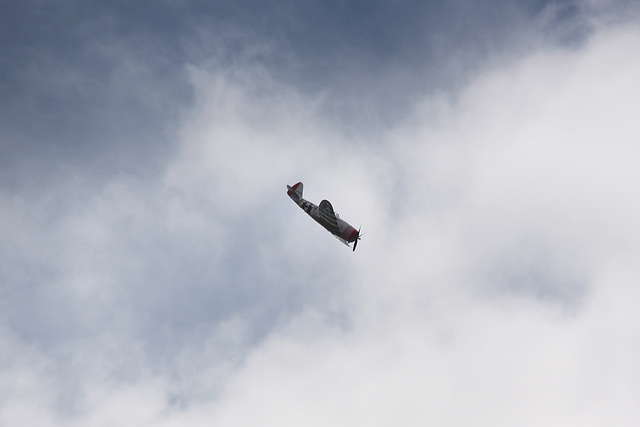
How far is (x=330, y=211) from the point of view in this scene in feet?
400

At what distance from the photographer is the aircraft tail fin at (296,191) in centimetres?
14400

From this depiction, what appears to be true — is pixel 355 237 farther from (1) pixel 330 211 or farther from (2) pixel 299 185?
(2) pixel 299 185

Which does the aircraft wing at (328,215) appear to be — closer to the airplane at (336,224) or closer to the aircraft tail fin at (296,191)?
the airplane at (336,224)

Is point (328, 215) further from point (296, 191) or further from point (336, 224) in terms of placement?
point (296, 191)

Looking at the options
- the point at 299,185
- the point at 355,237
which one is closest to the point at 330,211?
the point at 355,237

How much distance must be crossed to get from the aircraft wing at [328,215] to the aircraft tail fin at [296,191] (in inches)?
828

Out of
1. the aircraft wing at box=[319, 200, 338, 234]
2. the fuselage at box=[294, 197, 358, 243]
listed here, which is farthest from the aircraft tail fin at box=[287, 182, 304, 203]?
the aircraft wing at box=[319, 200, 338, 234]

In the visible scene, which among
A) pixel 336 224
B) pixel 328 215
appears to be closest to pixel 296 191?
pixel 328 215

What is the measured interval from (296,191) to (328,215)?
26025 millimetres

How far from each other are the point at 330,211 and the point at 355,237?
11369 millimetres

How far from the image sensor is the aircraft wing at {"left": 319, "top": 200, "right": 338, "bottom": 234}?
121062mm

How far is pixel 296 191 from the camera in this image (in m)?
145

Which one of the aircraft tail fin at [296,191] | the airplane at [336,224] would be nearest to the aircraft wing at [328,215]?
the airplane at [336,224]

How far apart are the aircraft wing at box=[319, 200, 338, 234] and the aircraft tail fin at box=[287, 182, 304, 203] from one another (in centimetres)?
2104
